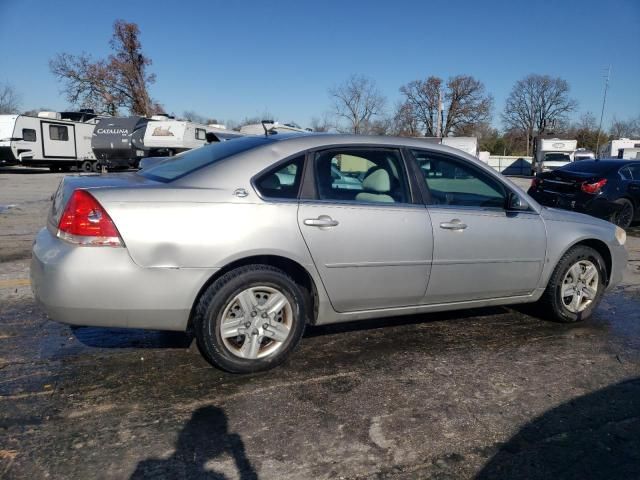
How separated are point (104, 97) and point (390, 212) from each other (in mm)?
47214

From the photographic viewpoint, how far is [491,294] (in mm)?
3889

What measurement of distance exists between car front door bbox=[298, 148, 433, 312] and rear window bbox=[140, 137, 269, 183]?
502mm

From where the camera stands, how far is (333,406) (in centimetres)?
280

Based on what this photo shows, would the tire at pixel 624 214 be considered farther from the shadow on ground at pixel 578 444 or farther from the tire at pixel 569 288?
the shadow on ground at pixel 578 444

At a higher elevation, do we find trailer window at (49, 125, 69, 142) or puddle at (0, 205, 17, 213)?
trailer window at (49, 125, 69, 142)

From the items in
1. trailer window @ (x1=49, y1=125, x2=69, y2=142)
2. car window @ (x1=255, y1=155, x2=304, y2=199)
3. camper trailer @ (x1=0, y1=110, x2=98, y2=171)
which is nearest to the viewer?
car window @ (x1=255, y1=155, x2=304, y2=199)

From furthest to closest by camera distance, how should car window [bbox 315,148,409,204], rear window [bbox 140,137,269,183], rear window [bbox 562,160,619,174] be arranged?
rear window [bbox 562,160,619,174] < car window [bbox 315,148,409,204] < rear window [bbox 140,137,269,183]

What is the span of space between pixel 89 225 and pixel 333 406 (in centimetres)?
171

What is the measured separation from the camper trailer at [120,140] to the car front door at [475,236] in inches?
942

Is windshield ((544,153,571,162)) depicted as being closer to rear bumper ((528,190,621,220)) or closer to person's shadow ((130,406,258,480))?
rear bumper ((528,190,621,220))

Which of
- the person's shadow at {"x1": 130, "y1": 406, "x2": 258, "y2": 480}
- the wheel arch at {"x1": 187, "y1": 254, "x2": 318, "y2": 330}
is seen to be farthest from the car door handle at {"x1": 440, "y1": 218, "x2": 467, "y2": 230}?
the person's shadow at {"x1": 130, "y1": 406, "x2": 258, "y2": 480}

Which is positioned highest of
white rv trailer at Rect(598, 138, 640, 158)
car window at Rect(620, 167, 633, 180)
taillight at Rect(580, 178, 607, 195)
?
white rv trailer at Rect(598, 138, 640, 158)

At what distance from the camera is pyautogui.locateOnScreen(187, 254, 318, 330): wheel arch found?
2.98 m

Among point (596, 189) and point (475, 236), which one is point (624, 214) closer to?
point (596, 189)
